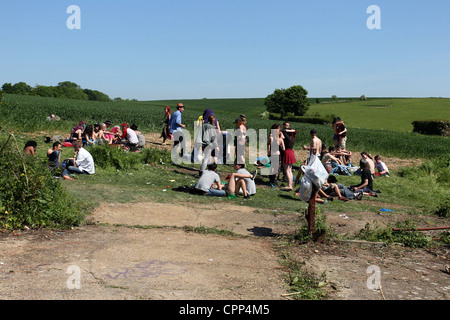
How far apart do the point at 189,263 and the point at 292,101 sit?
70415 mm

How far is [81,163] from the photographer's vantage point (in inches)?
476

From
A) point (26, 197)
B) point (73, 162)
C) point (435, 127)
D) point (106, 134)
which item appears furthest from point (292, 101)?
point (26, 197)

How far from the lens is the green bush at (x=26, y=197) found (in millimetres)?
7221

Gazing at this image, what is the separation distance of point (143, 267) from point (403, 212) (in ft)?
24.4

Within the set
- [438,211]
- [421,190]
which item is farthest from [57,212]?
[421,190]

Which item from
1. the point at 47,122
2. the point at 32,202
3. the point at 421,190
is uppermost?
the point at 47,122

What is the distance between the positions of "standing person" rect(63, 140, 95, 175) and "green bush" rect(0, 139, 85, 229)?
414 centimetres

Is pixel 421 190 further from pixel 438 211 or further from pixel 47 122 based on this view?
pixel 47 122

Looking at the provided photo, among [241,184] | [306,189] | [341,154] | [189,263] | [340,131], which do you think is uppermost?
[340,131]

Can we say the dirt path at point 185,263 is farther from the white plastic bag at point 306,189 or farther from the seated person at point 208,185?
the seated person at point 208,185

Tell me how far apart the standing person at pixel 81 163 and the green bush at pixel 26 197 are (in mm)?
4143

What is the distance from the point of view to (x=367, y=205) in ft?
37.0

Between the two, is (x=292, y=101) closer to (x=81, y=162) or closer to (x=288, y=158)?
(x=288, y=158)

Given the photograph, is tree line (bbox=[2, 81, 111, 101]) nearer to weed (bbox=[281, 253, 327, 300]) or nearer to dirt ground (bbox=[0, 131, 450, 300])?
dirt ground (bbox=[0, 131, 450, 300])
